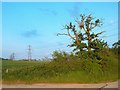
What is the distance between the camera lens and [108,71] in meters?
34.7

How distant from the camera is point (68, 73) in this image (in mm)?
31547

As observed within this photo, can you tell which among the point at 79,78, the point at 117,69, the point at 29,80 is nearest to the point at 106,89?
the point at 79,78

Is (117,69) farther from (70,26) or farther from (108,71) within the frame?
(70,26)

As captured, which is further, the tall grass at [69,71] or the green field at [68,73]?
the tall grass at [69,71]

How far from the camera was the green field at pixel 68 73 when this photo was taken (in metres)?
30.7

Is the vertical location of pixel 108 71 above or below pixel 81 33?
below

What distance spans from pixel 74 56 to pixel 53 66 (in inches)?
162

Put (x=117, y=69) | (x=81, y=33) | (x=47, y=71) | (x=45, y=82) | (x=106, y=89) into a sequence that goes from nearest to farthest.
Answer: (x=106, y=89) → (x=45, y=82) → (x=47, y=71) → (x=117, y=69) → (x=81, y=33)

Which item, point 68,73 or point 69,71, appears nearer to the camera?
point 68,73

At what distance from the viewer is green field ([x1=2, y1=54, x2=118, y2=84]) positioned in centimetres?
3067

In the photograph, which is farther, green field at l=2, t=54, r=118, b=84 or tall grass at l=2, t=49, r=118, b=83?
tall grass at l=2, t=49, r=118, b=83

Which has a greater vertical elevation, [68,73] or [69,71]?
[69,71]

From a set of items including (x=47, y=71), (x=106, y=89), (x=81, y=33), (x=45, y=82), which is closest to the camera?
(x=106, y=89)

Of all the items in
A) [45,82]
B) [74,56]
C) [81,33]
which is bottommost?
[45,82]
